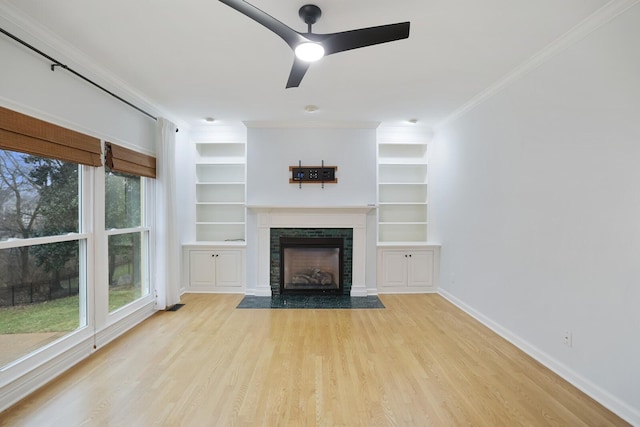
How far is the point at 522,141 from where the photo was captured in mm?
2654

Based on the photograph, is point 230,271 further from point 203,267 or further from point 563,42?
point 563,42

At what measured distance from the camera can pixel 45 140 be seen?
2.12 m

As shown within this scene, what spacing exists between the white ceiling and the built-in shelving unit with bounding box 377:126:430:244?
1.34 meters

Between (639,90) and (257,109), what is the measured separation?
3.47 m

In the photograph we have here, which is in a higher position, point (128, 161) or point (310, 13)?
point (310, 13)

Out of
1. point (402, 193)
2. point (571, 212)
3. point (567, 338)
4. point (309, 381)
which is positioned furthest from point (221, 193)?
point (567, 338)

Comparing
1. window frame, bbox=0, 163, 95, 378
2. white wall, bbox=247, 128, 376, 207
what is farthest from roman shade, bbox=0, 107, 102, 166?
white wall, bbox=247, 128, 376, 207

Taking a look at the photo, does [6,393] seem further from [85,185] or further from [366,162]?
[366,162]

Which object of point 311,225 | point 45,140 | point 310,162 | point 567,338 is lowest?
point 567,338

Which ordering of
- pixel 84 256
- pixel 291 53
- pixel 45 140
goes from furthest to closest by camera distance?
pixel 84 256 < pixel 291 53 < pixel 45 140

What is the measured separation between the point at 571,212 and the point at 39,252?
414cm

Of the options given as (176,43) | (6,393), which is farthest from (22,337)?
(176,43)

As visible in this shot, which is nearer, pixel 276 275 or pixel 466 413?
pixel 466 413

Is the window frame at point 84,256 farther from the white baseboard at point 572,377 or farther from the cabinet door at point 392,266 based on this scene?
the white baseboard at point 572,377
